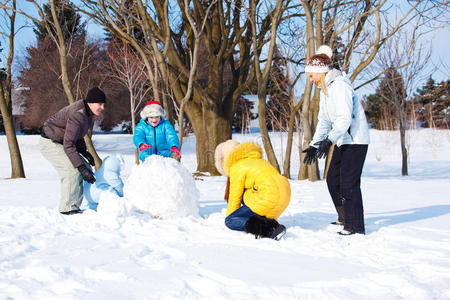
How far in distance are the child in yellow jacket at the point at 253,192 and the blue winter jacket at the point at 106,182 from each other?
4.79 ft

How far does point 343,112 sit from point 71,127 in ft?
9.31

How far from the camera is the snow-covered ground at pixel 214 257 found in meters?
2.20

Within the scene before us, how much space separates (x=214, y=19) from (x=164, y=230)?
8.65 metres

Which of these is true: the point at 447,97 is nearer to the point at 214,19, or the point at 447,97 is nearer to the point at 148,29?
the point at 214,19

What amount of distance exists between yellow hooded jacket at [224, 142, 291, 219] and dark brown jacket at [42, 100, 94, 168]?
176 cm

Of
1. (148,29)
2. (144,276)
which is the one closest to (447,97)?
(148,29)

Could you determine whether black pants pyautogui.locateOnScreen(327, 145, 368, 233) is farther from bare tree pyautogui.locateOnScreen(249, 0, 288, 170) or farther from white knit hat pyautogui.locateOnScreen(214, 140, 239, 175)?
bare tree pyautogui.locateOnScreen(249, 0, 288, 170)

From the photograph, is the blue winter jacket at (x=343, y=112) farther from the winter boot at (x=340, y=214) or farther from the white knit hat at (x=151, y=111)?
the white knit hat at (x=151, y=111)

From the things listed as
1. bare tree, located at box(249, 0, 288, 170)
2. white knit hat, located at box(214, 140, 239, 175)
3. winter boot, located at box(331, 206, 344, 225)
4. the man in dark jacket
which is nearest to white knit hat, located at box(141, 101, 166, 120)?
the man in dark jacket

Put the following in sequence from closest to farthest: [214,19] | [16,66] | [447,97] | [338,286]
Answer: [338,286] → [214,19] → [16,66] → [447,97]

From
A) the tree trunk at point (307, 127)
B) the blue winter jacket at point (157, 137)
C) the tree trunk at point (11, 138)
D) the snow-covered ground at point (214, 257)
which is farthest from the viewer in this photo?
the tree trunk at point (11, 138)

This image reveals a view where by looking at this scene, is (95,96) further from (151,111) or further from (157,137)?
(157,137)

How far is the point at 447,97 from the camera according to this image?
33.6 metres

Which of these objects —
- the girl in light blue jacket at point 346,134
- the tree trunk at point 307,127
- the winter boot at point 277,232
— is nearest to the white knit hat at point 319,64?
the girl in light blue jacket at point 346,134
